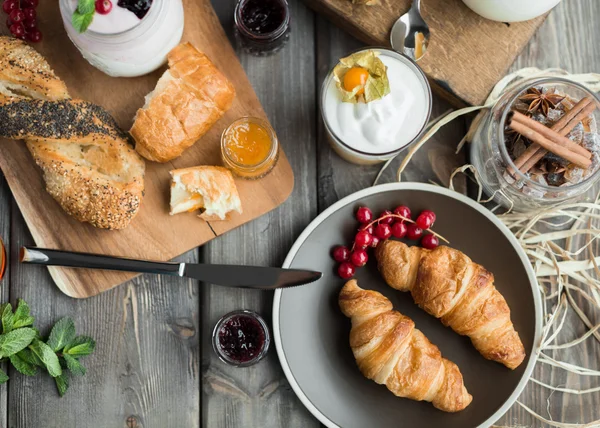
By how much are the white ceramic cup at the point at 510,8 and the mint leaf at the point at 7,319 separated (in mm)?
1658

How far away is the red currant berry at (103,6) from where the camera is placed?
1604 mm

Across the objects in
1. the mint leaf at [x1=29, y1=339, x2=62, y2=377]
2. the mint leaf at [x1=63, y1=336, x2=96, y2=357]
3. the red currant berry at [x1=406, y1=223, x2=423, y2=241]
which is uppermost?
the red currant berry at [x1=406, y1=223, x2=423, y2=241]

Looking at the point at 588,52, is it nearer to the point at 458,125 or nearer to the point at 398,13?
the point at 458,125

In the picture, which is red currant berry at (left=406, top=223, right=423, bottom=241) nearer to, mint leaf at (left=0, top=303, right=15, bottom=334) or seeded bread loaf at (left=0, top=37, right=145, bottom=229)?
seeded bread loaf at (left=0, top=37, right=145, bottom=229)

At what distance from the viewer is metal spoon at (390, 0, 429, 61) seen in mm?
1885

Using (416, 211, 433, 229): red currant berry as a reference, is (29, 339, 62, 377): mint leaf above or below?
below

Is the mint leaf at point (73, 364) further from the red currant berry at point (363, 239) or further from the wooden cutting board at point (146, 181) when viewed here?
the red currant berry at point (363, 239)

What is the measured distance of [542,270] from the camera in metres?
1.98

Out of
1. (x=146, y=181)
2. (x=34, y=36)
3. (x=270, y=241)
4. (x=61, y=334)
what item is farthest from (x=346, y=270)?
(x=34, y=36)

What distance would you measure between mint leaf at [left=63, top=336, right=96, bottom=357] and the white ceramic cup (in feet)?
5.06

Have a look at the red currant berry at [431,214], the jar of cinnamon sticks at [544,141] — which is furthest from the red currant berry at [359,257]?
the jar of cinnamon sticks at [544,141]

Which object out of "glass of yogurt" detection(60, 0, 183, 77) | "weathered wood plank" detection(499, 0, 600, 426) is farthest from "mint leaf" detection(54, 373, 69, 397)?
"weathered wood plank" detection(499, 0, 600, 426)

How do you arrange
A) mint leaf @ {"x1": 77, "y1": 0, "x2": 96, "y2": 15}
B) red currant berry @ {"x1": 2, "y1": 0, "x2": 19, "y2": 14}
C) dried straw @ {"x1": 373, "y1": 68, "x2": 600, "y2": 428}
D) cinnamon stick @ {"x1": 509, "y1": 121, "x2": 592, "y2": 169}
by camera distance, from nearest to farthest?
mint leaf @ {"x1": 77, "y1": 0, "x2": 96, "y2": 15} → cinnamon stick @ {"x1": 509, "y1": 121, "x2": 592, "y2": 169} → red currant berry @ {"x1": 2, "y1": 0, "x2": 19, "y2": 14} → dried straw @ {"x1": 373, "y1": 68, "x2": 600, "y2": 428}

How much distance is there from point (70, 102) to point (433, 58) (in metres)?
1.09
